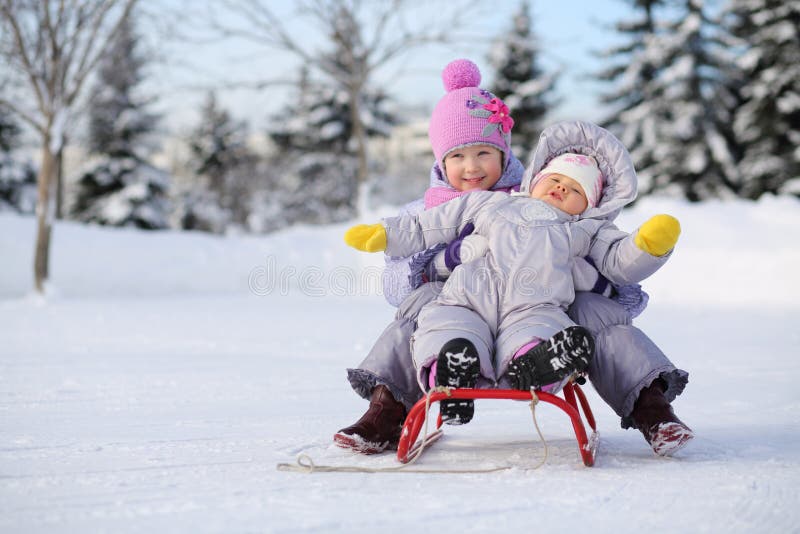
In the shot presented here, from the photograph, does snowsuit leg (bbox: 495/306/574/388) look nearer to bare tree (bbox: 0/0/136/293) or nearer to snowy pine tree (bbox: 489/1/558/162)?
bare tree (bbox: 0/0/136/293)

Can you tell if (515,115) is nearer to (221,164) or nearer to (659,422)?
(221,164)

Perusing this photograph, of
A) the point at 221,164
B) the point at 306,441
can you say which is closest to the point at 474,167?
the point at 306,441

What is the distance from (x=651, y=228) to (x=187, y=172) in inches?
1234

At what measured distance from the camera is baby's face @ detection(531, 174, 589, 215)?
2.40 metres

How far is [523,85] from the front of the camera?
2108 centimetres

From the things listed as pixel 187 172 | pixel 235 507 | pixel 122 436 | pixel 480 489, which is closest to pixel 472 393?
pixel 480 489

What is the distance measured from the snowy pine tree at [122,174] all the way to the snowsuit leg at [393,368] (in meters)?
20.3

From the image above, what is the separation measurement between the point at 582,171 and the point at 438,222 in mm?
507

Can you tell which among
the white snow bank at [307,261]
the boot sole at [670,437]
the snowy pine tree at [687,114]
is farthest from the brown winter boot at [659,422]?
the snowy pine tree at [687,114]

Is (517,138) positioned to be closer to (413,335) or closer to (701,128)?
(701,128)

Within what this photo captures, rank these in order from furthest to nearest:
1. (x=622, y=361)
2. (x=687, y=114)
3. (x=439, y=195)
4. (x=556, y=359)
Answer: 1. (x=687, y=114)
2. (x=439, y=195)
3. (x=622, y=361)
4. (x=556, y=359)

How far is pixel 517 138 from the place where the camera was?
2141cm

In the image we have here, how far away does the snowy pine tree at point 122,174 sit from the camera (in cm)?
2122

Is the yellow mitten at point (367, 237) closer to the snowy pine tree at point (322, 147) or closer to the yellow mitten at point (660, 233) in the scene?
the yellow mitten at point (660, 233)
